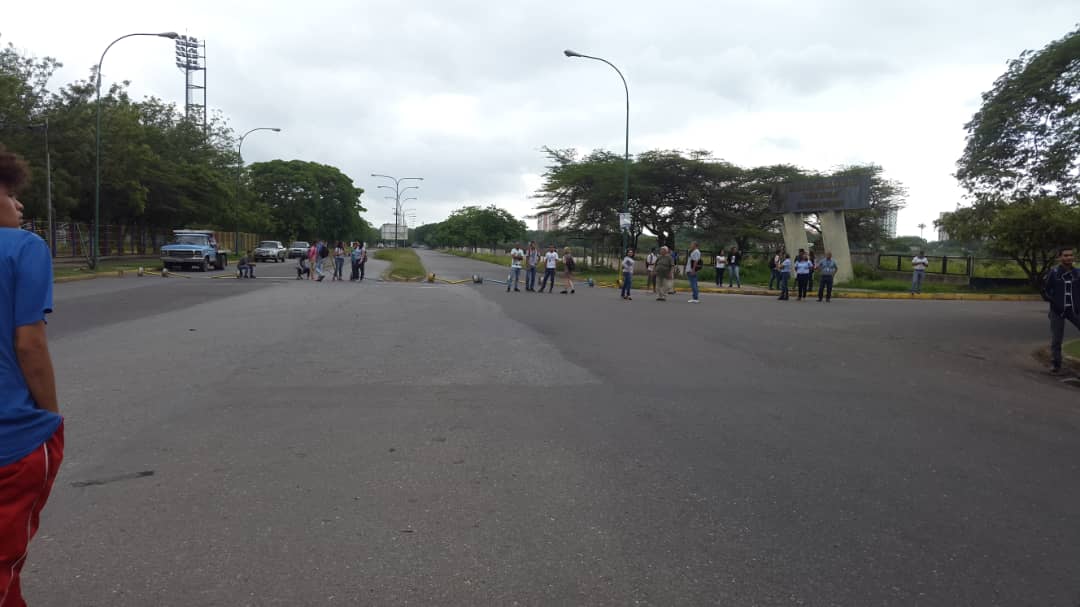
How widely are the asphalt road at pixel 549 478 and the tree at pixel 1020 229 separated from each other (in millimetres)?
18036

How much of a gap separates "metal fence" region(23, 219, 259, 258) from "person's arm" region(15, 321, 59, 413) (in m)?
29.9

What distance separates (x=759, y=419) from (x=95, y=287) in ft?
65.7

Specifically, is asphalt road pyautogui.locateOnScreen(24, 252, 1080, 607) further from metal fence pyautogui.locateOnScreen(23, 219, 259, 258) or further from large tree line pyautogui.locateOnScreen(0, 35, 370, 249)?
metal fence pyautogui.locateOnScreen(23, 219, 259, 258)

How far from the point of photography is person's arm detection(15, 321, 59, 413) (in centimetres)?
220

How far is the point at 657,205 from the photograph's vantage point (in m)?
39.9

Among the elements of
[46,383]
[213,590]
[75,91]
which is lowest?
[213,590]

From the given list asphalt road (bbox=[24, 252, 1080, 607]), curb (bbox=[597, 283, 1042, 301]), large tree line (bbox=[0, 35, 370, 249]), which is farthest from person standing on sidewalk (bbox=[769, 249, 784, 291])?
large tree line (bbox=[0, 35, 370, 249])

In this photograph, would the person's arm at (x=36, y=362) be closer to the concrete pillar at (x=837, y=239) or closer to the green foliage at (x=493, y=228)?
the concrete pillar at (x=837, y=239)

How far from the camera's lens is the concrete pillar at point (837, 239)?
3162cm

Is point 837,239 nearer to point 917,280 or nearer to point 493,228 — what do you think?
point 917,280

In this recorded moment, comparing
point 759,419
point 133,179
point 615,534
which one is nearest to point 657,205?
Result: point 133,179

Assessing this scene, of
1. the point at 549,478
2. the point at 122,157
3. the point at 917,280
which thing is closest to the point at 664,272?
the point at 917,280

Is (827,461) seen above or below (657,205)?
below

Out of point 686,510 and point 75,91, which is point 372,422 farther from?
point 75,91
